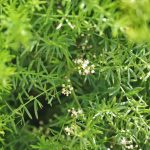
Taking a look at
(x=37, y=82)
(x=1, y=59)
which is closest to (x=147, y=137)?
(x=37, y=82)

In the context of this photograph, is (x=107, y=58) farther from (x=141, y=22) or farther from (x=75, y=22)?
(x=141, y=22)

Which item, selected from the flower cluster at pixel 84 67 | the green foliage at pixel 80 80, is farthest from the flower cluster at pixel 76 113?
the flower cluster at pixel 84 67

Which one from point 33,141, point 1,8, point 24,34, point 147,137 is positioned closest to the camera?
point 24,34

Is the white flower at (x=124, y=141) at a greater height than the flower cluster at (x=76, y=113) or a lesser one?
lesser

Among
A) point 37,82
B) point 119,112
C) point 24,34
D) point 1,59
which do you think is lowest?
point 119,112

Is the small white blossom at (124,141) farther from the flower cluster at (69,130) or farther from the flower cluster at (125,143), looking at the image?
the flower cluster at (69,130)

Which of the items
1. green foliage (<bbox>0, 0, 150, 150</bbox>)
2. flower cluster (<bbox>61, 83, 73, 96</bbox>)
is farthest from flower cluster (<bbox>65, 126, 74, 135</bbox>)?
flower cluster (<bbox>61, 83, 73, 96</bbox>)

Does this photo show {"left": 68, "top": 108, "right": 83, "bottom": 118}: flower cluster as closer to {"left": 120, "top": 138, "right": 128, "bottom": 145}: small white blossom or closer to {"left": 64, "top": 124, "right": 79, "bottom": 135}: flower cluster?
{"left": 64, "top": 124, "right": 79, "bottom": 135}: flower cluster

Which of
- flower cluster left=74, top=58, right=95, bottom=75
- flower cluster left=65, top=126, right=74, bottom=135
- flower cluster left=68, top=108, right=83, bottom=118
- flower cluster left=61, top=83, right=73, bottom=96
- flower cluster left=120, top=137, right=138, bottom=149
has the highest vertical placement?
flower cluster left=74, top=58, right=95, bottom=75

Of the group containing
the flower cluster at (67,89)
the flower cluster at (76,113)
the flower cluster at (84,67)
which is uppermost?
the flower cluster at (84,67)
